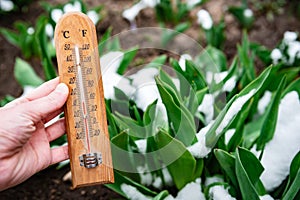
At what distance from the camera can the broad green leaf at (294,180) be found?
1.40 m

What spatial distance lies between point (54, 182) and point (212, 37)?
1001mm

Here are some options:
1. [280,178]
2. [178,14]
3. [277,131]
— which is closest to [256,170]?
[280,178]

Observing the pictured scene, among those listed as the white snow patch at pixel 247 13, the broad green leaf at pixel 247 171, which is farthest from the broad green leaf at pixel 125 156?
the white snow patch at pixel 247 13

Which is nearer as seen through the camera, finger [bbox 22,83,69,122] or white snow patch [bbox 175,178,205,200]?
finger [bbox 22,83,69,122]

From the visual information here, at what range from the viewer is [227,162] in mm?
1528

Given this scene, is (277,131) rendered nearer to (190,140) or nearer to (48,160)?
(190,140)

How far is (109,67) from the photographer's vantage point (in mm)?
1935

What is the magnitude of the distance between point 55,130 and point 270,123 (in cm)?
68

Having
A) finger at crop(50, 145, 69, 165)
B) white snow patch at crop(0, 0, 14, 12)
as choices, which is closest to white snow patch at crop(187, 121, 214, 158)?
finger at crop(50, 145, 69, 165)

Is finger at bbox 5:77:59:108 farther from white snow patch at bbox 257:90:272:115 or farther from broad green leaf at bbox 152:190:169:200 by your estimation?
white snow patch at bbox 257:90:272:115

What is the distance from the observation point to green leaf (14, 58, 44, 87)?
7.30ft

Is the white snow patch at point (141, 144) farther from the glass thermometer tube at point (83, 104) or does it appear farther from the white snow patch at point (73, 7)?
the white snow patch at point (73, 7)

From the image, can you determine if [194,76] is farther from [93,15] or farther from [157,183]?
[93,15]

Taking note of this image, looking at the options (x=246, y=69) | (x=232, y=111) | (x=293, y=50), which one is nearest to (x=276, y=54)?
(x=293, y=50)
